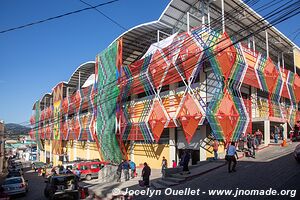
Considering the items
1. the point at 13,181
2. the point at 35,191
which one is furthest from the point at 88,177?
the point at 13,181

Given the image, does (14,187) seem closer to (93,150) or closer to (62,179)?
(62,179)

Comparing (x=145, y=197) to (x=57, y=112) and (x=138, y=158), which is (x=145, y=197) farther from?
(x=57, y=112)

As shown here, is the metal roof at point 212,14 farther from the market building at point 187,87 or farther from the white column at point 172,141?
the white column at point 172,141

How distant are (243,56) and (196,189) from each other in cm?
1383

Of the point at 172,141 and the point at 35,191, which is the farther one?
the point at 172,141

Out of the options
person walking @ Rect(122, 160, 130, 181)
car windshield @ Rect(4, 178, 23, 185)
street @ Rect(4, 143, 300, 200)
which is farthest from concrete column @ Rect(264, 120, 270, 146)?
car windshield @ Rect(4, 178, 23, 185)

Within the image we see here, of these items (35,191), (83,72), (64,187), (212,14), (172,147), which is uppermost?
(212,14)

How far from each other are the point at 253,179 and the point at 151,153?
48.1 ft

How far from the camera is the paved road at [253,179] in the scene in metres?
11.0

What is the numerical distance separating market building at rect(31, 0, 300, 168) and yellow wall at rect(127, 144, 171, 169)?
87 millimetres

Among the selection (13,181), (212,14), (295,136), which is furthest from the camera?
(295,136)

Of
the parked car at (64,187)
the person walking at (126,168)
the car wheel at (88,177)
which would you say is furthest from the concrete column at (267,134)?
the car wheel at (88,177)

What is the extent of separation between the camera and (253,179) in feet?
40.4

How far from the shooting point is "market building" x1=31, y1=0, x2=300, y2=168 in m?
20.2
